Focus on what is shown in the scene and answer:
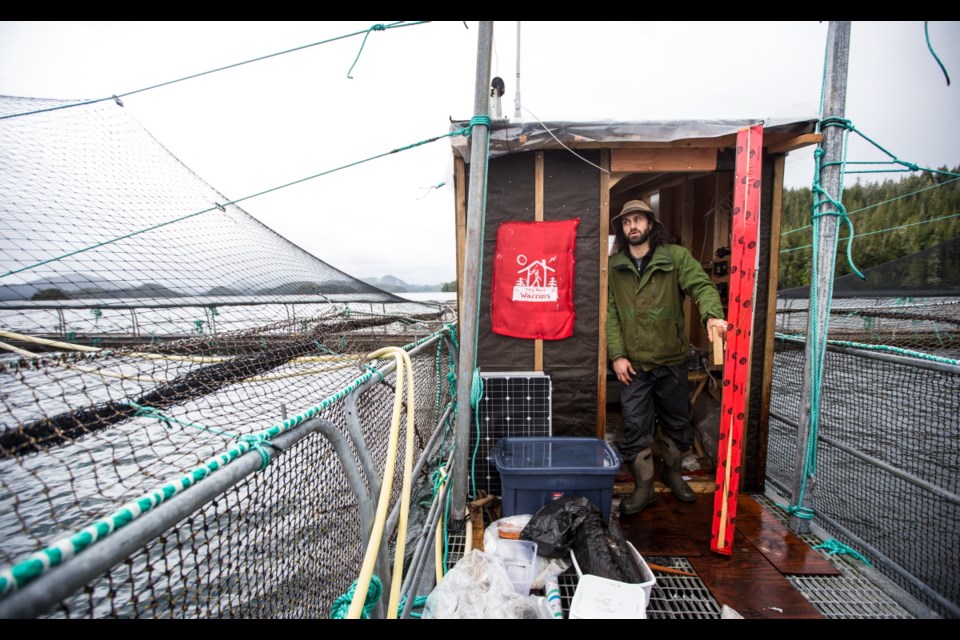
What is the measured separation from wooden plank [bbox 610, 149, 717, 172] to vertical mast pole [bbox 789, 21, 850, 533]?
73cm

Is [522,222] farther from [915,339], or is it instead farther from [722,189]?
[915,339]

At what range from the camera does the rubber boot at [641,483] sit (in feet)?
9.99

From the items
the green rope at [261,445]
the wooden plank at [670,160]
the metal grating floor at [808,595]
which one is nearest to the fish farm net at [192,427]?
the green rope at [261,445]

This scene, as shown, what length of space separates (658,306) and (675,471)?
140 cm

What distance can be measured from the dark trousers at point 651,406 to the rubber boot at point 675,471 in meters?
0.07

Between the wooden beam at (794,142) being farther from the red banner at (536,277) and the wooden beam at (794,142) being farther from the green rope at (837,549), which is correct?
the green rope at (837,549)

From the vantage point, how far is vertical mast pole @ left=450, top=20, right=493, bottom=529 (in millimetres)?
2281

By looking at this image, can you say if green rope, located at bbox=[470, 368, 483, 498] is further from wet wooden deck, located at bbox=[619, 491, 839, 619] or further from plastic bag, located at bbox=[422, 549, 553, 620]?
wet wooden deck, located at bbox=[619, 491, 839, 619]

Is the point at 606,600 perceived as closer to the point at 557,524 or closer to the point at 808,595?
the point at 557,524

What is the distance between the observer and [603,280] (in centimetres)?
338

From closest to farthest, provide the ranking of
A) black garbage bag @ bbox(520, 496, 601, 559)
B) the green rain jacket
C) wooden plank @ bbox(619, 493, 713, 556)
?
black garbage bag @ bbox(520, 496, 601, 559)
wooden plank @ bbox(619, 493, 713, 556)
the green rain jacket

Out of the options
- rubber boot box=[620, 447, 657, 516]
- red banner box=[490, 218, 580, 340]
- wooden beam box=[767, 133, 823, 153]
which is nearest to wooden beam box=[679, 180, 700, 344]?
wooden beam box=[767, 133, 823, 153]
